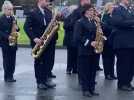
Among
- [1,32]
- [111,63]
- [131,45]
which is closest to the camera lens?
[131,45]

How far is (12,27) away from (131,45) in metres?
2.72

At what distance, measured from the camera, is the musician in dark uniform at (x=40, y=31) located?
12.8 m

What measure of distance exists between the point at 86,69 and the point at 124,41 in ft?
3.63

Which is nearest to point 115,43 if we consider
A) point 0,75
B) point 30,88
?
point 30,88

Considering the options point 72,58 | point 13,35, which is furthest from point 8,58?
point 72,58

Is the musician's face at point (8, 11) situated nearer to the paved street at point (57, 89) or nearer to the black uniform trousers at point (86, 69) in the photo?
the paved street at point (57, 89)

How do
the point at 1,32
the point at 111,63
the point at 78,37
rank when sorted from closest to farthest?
the point at 78,37 < the point at 1,32 < the point at 111,63

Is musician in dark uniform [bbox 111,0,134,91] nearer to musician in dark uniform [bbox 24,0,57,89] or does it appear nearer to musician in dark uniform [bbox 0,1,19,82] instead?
musician in dark uniform [bbox 24,0,57,89]

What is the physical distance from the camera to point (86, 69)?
12.2 m

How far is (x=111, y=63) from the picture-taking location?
48.2 feet

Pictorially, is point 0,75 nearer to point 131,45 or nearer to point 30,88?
point 30,88

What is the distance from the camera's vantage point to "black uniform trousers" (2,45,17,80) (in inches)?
544

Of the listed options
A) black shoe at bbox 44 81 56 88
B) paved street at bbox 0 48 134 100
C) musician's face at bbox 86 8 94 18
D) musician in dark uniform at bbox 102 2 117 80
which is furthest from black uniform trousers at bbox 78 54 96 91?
musician in dark uniform at bbox 102 2 117 80

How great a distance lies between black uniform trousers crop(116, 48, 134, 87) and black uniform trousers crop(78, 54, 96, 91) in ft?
2.86
